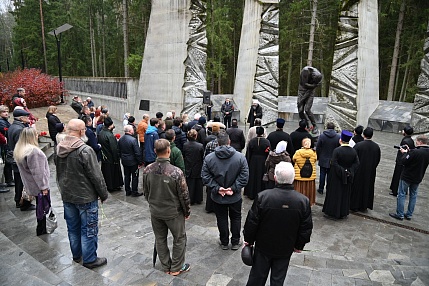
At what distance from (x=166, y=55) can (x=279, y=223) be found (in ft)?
36.4

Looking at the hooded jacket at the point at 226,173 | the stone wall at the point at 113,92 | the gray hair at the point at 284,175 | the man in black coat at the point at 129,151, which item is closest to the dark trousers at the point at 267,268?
the gray hair at the point at 284,175

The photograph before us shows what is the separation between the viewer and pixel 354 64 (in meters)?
13.1

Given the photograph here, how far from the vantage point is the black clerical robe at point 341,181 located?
532 centimetres

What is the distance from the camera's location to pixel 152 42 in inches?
511

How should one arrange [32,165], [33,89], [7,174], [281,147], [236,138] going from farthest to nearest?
[33,89] → [236,138] → [7,174] → [281,147] → [32,165]

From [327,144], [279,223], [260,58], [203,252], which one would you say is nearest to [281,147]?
[327,144]

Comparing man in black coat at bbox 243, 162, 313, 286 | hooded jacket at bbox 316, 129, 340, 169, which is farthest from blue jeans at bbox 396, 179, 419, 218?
man in black coat at bbox 243, 162, 313, 286

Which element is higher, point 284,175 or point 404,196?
point 284,175

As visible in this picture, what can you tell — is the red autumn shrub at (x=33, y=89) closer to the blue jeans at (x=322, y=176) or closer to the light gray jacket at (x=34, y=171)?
the light gray jacket at (x=34, y=171)

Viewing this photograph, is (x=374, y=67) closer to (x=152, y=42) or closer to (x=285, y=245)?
(x=152, y=42)

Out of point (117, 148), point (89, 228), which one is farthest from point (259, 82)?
point (89, 228)

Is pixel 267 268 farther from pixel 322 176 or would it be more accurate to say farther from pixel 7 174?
pixel 7 174

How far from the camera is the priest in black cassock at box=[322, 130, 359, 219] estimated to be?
17.4ft

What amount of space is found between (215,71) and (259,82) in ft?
25.7
